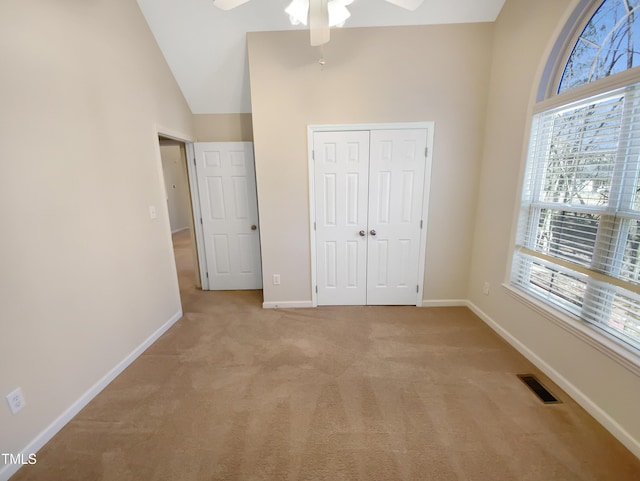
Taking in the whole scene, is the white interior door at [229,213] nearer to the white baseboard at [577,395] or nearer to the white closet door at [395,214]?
the white closet door at [395,214]

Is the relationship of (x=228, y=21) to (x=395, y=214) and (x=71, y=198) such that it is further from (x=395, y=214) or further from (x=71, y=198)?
(x=395, y=214)

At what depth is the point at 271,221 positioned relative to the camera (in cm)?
289

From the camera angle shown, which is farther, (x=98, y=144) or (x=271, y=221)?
(x=271, y=221)

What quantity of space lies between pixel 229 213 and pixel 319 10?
8.20 feet

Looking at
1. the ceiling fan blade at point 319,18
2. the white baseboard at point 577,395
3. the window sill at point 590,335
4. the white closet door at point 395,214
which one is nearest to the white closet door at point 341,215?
the white closet door at point 395,214

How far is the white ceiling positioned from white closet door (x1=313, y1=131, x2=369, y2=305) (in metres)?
1.07

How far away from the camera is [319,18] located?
1.56 meters

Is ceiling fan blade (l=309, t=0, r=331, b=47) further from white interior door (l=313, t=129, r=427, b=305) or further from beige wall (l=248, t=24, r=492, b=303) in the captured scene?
white interior door (l=313, t=129, r=427, b=305)

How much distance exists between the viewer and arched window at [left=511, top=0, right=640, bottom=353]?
149cm

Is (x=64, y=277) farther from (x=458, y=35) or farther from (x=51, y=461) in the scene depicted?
(x=458, y=35)

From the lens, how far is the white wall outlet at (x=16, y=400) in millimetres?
1350

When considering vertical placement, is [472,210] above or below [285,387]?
above

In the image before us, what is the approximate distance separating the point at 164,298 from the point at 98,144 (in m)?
1.54

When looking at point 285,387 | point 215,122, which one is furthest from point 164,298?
point 215,122
